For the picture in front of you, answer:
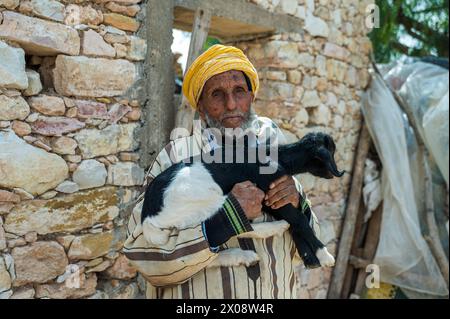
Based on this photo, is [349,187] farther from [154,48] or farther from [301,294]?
[154,48]

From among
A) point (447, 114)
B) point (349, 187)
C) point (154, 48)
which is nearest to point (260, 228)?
point (154, 48)

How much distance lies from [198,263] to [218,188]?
0.27 metres

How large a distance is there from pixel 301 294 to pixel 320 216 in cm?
68

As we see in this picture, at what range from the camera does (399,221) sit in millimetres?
4395

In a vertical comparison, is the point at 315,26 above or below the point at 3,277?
above

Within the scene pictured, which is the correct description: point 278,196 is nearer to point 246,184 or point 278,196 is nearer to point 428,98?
point 246,184

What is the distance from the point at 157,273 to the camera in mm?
1684

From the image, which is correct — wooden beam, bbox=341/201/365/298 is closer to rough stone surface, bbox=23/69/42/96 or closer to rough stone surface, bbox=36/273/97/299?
rough stone surface, bbox=36/273/97/299

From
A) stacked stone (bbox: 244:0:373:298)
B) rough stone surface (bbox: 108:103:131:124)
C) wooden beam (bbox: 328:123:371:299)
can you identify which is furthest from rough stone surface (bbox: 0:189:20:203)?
wooden beam (bbox: 328:123:371:299)

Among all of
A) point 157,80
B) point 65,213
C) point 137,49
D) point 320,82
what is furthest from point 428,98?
point 65,213

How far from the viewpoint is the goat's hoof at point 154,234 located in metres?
1.64

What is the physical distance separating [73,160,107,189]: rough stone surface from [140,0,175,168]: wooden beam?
25cm

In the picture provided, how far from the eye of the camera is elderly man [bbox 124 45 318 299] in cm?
165

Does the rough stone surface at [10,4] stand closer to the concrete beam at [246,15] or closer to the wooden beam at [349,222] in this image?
the concrete beam at [246,15]
